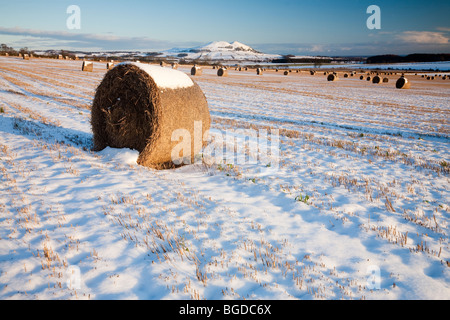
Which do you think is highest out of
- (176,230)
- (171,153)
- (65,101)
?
(65,101)

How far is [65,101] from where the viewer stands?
17.5 m

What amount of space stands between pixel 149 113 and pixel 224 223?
4.04m

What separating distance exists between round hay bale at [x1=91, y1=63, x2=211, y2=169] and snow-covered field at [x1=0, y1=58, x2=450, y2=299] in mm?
560

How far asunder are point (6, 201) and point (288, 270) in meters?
5.20

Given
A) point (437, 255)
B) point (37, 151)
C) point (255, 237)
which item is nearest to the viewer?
point (437, 255)

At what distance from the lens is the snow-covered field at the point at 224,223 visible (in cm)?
362

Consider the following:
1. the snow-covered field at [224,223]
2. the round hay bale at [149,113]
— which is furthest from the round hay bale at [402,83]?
the round hay bale at [149,113]

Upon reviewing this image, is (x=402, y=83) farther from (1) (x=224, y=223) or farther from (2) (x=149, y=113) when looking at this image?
(1) (x=224, y=223)

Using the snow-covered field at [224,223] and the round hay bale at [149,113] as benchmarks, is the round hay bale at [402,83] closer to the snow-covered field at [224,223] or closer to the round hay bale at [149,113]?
the snow-covered field at [224,223]

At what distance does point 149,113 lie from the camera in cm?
764

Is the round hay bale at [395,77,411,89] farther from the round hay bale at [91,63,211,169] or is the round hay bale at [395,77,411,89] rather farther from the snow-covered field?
the round hay bale at [91,63,211,169]
